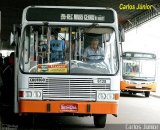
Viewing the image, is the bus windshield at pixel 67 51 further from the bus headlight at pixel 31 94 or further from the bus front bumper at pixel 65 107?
the bus front bumper at pixel 65 107

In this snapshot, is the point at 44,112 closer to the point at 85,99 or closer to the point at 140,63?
the point at 85,99

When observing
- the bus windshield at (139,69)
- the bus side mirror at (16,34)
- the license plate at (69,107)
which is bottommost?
the license plate at (69,107)

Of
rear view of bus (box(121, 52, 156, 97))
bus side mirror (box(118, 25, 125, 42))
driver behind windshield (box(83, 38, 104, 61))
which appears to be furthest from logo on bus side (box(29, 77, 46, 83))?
rear view of bus (box(121, 52, 156, 97))

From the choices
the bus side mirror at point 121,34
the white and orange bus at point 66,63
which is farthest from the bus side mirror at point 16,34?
the bus side mirror at point 121,34

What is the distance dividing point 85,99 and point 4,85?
4440 mm

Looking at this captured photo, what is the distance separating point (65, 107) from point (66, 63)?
39.6 inches

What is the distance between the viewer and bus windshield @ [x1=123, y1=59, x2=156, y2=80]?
76.6ft

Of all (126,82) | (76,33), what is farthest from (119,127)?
(126,82)

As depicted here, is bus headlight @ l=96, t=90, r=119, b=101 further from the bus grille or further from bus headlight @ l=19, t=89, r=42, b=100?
bus headlight @ l=19, t=89, r=42, b=100

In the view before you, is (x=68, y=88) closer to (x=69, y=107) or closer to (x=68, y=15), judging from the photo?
(x=69, y=107)

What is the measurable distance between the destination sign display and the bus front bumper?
192 centimetres

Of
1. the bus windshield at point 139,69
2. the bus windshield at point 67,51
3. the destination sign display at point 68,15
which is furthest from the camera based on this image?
the bus windshield at point 139,69

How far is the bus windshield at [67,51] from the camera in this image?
9.67m

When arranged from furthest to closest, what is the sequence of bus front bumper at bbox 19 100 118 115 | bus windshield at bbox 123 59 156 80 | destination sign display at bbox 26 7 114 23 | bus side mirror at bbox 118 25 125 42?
bus windshield at bbox 123 59 156 80 → bus side mirror at bbox 118 25 125 42 → destination sign display at bbox 26 7 114 23 → bus front bumper at bbox 19 100 118 115
